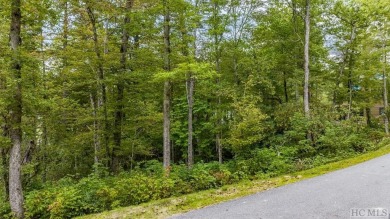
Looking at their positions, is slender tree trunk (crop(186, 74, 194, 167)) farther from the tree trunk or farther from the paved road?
the paved road

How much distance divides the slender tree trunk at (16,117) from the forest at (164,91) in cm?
3

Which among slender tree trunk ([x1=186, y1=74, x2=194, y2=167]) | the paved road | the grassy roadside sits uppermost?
slender tree trunk ([x1=186, y1=74, x2=194, y2=167])

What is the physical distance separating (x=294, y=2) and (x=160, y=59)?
6.99 meters

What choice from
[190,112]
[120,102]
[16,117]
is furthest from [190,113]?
[16,117]

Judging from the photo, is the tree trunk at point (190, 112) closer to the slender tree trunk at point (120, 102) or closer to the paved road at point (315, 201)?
the slender tree trunk at point (120, 102)

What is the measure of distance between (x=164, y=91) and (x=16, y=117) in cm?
431

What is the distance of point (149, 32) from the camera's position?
9.12 m

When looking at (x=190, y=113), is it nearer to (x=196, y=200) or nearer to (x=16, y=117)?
(x=196, y=200)

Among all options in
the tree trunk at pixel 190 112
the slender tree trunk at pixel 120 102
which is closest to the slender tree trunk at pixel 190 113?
the tree trunk at pixel 190 112

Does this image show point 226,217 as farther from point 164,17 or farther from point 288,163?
point 164,17

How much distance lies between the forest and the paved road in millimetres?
1555

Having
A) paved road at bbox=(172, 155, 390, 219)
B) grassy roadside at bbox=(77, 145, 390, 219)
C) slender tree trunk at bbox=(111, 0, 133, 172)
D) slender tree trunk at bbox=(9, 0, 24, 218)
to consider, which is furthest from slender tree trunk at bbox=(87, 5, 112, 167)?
paved road at bbox=(172, 155, 390, 219)

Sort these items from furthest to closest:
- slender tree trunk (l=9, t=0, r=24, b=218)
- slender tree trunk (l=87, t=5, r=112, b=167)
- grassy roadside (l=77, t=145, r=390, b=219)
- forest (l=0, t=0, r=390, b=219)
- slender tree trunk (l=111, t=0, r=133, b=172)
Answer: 1. slender tree trunk (l=111, t=0, r=133, b=172)
2. slender tree trunk (l=87, t=5, r=112, b=167)
3. forest (l=0, t=0, r=390, b=219)
4. slender tree trunk (l=9, t=0, r=24, b=218)
5. grassy roadside (l=77, t=145, r=390, b=219)

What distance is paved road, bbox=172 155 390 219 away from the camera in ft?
13.8
